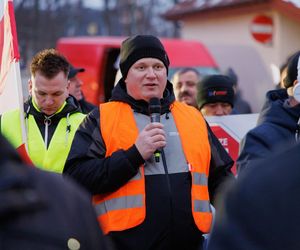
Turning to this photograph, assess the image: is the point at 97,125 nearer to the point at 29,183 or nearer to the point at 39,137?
the point at 39,137

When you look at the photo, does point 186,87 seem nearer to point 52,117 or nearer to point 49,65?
point 49,65

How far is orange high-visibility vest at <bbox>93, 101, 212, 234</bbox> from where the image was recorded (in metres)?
3.48

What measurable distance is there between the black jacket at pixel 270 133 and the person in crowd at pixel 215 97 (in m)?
1.94

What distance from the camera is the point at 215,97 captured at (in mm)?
5875

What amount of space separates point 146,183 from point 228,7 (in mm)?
14330

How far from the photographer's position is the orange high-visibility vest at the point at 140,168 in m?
3.48

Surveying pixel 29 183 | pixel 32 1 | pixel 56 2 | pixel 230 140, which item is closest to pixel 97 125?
pixel 230 140

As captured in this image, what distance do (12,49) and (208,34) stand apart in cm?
1457

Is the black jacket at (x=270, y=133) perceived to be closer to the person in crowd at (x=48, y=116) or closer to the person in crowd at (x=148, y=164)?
the person in crowd at (x=148, y=164)

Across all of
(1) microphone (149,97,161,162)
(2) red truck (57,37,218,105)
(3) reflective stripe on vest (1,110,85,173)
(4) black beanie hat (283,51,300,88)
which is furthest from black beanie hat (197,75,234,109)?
(2) red truck (57,37,218,105)

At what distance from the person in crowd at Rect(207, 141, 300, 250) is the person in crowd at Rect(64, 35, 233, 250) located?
1667 millimetres

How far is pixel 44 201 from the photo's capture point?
5.11 feet

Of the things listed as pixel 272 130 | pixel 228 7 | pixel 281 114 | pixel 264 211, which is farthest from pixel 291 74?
pixel 228 7

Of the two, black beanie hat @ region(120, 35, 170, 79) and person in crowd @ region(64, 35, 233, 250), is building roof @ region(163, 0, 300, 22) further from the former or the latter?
person in crowd @ region(64, 35, 233, 250)
